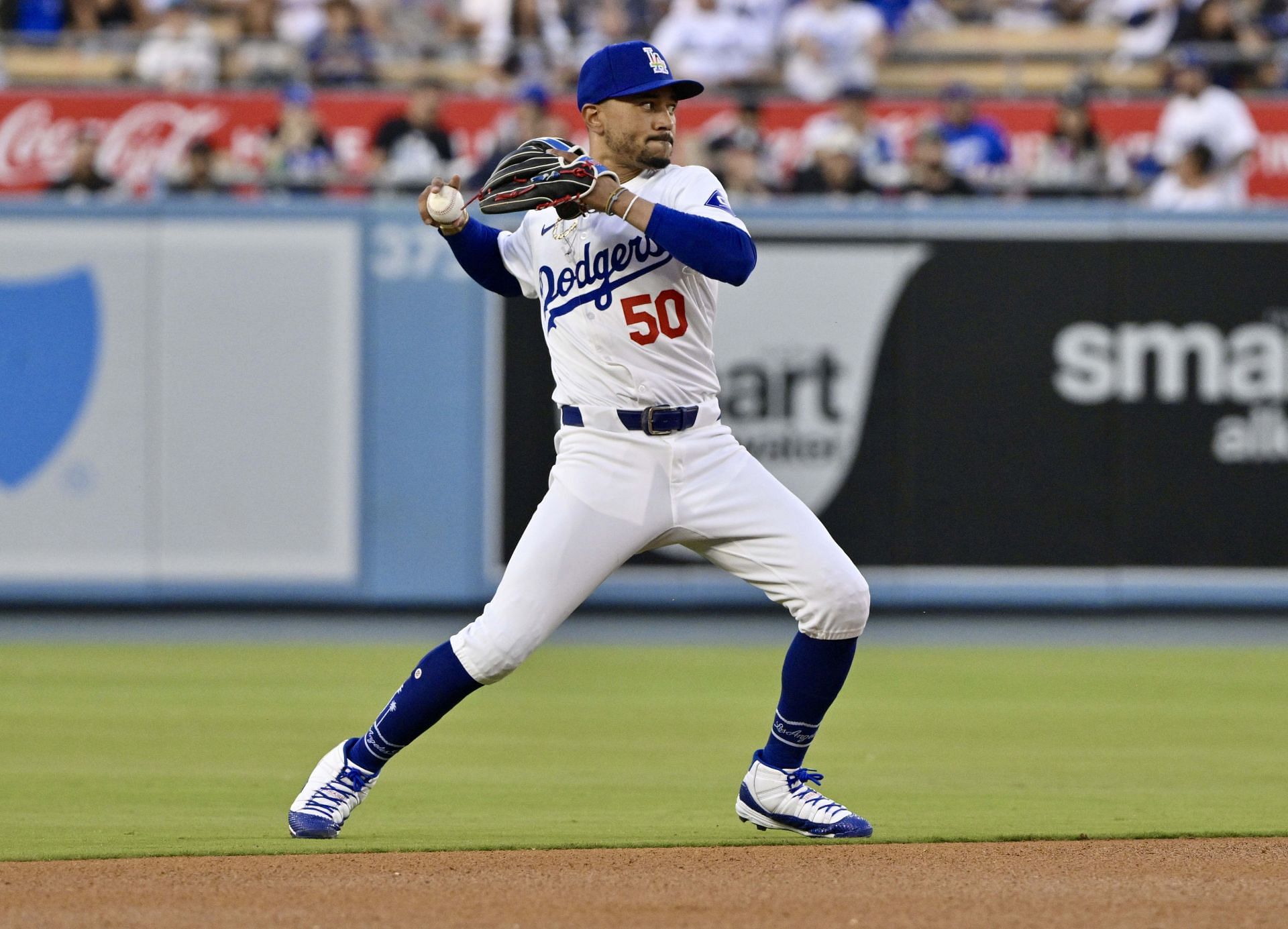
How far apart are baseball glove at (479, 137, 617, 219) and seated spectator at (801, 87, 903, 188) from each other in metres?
6.84

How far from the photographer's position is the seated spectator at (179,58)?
13.3m

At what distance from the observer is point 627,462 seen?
16.1 feet

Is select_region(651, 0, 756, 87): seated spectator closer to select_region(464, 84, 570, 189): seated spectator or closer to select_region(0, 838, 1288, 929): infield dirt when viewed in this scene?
→ select_region(464, 84, 570, 189): seated spectator

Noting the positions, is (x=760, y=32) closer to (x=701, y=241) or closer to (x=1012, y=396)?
(x=1012, y=396)

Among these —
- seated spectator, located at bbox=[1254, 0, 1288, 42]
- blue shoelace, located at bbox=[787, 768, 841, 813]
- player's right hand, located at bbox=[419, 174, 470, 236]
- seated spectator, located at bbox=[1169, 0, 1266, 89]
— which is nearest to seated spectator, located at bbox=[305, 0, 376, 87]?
seated spectator, located at bbox=[1169, 0, 1266, 89]

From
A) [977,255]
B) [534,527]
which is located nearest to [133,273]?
[977,255]

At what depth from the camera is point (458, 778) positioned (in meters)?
6.28

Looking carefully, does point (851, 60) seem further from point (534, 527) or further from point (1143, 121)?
point (534, 527)

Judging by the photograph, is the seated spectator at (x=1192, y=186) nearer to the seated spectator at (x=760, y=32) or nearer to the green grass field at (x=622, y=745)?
the green grass field at (x=622, y=745)

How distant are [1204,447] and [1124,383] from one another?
0.58 m

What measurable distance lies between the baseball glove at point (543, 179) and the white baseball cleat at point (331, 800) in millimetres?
1470

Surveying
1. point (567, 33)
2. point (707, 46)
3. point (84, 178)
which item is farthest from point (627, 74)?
point (567, 33)

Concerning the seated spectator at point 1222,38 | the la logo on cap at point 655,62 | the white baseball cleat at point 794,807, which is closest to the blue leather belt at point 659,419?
the la logo on cap at point 655,62

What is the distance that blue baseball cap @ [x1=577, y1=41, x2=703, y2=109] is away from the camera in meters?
4.85
